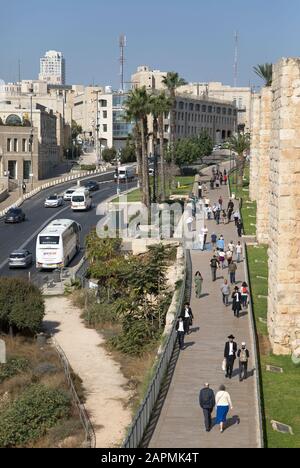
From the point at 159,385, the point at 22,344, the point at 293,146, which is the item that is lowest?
the point at 22,344

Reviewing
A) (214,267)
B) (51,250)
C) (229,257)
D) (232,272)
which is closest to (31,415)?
(232,272)

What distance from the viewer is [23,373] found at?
74.4 ft

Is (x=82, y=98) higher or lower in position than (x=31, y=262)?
higher

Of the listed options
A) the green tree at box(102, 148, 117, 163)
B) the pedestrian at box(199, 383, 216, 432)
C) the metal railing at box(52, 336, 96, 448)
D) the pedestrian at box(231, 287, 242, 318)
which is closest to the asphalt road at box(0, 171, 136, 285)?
the metal railing at box(52, 336, 96, 448)

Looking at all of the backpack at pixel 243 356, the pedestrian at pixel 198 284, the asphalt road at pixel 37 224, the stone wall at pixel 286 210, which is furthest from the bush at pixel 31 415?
the asphalt road at pixel 37 224

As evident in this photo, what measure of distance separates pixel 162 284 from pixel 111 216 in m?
23.3

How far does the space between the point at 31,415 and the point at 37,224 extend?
119 feet

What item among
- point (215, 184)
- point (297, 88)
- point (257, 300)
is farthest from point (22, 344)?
point (215, 184)

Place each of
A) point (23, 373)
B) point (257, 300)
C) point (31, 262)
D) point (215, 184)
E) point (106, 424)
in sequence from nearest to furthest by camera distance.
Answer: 1. point (106, 424)
2. point (23, 373)
3. point (257, 300)
4. point (31, 262)
5. point (215, 184)

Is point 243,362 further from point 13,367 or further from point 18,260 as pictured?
point 18,260

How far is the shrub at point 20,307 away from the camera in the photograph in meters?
27.2

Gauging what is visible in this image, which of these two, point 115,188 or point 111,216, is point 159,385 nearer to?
point 111,216

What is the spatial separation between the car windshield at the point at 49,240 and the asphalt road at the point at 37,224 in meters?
1.49
